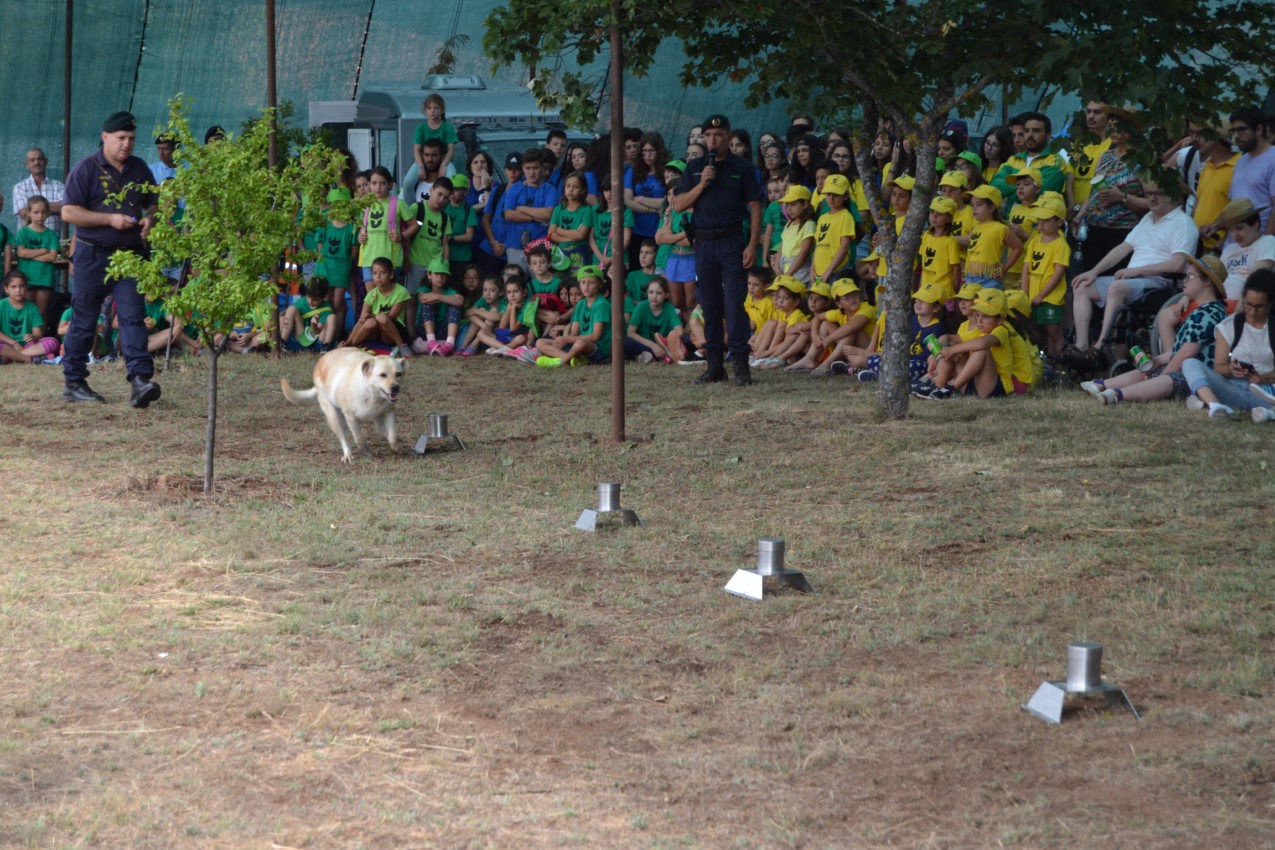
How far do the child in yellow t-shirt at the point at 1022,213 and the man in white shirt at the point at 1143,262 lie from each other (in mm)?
611

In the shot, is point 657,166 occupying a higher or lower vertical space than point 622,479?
higher

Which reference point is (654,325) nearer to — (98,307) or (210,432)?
(98,307)

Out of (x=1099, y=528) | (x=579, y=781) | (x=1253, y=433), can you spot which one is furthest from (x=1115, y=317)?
(x=579, y=781)

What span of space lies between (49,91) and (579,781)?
16.6 m

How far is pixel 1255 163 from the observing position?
36.4ft

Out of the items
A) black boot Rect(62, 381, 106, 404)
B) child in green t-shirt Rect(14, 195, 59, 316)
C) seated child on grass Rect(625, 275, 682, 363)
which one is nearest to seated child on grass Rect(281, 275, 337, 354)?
child in green t-shirt Rect(14, 195, 59, 316)

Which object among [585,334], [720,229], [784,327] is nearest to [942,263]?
→ [784,327]

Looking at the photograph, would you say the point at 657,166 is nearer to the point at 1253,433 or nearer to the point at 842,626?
the point at 1253,433

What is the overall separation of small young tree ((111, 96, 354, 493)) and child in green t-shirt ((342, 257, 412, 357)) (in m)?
6.62

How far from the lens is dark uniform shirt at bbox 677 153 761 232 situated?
11.8m

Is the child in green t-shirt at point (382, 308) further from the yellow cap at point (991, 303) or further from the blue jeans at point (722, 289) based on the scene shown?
the yellow cap at point (991, 303)

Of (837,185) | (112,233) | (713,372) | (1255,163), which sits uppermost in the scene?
(1255,163)

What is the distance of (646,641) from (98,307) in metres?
7.50

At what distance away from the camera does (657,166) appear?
14445 mm
